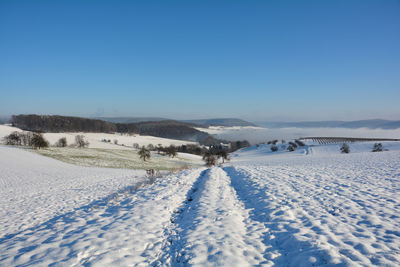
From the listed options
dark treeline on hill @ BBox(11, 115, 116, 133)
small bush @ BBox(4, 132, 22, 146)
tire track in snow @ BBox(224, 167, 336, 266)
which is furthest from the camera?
dark treeline on hill @ BBox(11, 115, 116, 133)

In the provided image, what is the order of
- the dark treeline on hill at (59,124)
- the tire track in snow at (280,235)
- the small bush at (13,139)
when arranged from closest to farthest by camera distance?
the tire track in snow at (280,235), the small bush at (13,139), the dark treeline on hill at (59,124)

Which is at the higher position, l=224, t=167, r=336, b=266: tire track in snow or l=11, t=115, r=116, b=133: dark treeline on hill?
l=11, t=115, r=116, b=133: dark treeline on hill

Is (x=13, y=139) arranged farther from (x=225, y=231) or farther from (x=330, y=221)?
(x=330, y=221)

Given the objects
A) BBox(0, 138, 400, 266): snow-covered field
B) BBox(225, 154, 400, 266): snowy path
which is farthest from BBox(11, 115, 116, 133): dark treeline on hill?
BBox(225, 154, 400, 266): snowy path

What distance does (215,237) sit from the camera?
646 cm

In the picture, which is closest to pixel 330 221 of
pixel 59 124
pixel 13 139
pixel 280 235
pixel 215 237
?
pixel 280 235

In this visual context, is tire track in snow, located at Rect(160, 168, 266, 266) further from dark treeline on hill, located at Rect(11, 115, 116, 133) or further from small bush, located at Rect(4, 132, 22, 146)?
dark treeline on hill, located at Rect(11, 115, 116, 133)

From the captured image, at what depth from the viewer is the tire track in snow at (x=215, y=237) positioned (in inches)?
209

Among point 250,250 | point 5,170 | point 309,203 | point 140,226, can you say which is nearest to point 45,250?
point 140,226

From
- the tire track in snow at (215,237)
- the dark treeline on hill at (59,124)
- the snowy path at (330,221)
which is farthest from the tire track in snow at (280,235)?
the dark treeline on hill at (59,124)

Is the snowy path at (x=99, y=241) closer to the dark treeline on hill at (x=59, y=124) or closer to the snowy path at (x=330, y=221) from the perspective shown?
the snowy path at (x=330, y=221)

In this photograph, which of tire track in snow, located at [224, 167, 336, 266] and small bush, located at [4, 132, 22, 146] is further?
small bush, located at [4, 132, 22, 146]

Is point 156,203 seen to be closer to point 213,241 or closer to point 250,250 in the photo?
point 213,241

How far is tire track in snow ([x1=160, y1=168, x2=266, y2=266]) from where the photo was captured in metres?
5.31
